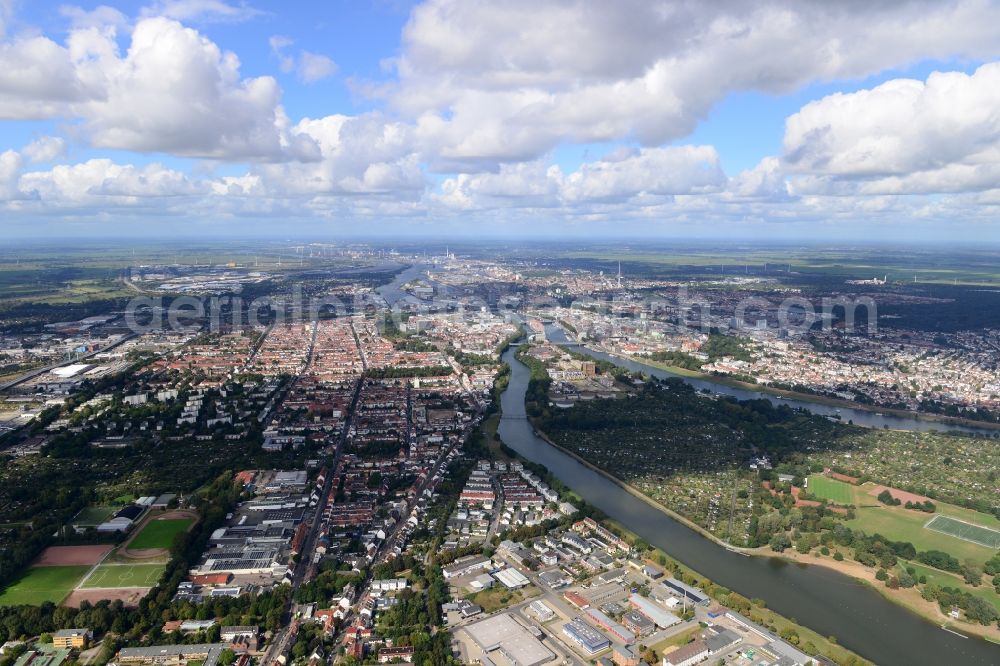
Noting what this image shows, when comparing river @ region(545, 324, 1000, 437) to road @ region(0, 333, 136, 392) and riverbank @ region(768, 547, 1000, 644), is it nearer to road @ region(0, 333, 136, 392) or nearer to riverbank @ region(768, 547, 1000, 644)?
riverbank @ region(768, 547, 1000, 644)

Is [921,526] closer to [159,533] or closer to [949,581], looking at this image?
[949,581]

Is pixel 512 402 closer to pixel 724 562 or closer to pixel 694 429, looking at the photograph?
pixel 694 429

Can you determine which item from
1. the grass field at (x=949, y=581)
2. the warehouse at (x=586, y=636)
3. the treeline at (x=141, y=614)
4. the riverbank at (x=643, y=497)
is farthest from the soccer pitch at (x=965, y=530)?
the treeline at (x=141, y=614)

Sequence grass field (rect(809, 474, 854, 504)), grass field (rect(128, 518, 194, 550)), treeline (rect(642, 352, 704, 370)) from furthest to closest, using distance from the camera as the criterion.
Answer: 1. treeline (rect(642, 352, 704, 370))
2. grass field (rect(809, 474, 854, 504))
3. grass field (rect(128, 518, 194, 550))

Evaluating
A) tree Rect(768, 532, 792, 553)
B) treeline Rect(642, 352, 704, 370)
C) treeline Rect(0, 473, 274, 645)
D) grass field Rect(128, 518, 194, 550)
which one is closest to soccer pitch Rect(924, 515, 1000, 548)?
tree Rect(768, 532, 792, 553)

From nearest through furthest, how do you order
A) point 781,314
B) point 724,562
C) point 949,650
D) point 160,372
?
point 949,650
point 724,562
point 160,372
point 781,314

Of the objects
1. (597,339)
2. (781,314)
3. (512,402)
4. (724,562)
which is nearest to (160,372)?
(512,402)
